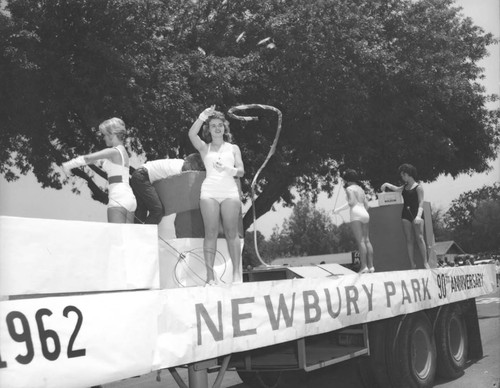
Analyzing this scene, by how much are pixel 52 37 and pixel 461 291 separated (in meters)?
10.6

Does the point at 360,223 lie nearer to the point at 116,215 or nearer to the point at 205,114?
the point at 205,114

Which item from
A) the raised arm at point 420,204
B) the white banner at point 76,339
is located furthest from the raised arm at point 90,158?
the raised arm at point 420,204

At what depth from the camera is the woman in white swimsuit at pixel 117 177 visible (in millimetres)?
4844

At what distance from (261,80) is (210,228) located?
1231cm

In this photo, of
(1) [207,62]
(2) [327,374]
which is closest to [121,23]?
(1) [207,62]

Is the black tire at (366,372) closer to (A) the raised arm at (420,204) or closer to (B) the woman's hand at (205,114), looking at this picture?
(A) the raised arm at (420,204)

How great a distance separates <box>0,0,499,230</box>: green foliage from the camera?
14016mm

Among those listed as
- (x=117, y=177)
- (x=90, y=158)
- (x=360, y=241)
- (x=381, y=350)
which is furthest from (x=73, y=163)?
(x=360, y=241)

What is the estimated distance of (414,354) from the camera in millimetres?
6480

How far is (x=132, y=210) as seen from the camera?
4922 millimetres

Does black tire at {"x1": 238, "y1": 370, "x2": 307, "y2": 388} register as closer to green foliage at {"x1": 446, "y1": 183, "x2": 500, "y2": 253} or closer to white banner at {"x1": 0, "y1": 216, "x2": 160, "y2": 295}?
white banner at {"x1": 0, "y1": 216, "x2": 160, "y2": 295}

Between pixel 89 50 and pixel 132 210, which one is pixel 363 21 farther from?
pixel 132 210

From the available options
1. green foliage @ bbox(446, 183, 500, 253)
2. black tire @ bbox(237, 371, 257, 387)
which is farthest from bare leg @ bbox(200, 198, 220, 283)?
green foliage @ bbox(446, 183, 500, 253)

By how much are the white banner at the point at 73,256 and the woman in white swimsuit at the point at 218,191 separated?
1276mm
